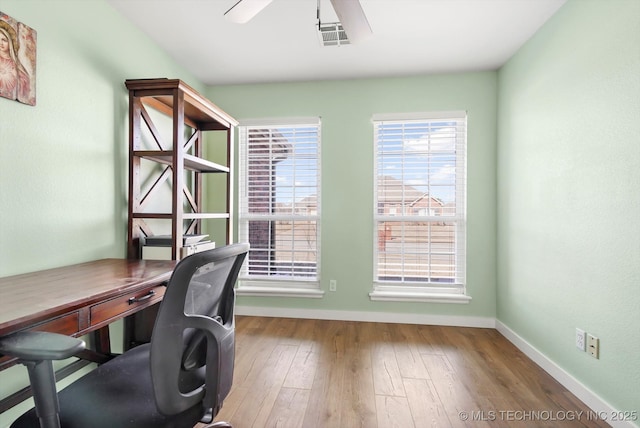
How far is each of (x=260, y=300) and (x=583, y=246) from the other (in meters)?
2.75

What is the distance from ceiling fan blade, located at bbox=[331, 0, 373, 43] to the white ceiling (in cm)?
55

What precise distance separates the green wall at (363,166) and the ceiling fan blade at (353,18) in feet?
4.77

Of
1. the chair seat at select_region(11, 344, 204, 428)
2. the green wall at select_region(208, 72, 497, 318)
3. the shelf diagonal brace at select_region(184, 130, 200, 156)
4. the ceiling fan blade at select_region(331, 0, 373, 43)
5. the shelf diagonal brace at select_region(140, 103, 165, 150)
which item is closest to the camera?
the chair seat at select_region(11, 344, 204, 428)

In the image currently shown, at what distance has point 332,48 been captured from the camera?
244 centimetres

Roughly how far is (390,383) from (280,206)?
1.94 meters

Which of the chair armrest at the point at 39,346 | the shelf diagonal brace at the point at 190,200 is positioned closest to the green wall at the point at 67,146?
the shelf diagonal brace at the point at 190,200

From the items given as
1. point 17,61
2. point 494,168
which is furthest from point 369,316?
point 17,61

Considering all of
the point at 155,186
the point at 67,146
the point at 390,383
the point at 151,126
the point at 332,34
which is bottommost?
Result: the point at 390,383

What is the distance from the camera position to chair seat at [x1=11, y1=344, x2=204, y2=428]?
0.85 metres

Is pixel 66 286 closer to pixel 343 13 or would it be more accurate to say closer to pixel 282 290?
pixel 343 13

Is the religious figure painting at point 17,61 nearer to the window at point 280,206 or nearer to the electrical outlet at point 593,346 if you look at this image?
the window at point 280,206

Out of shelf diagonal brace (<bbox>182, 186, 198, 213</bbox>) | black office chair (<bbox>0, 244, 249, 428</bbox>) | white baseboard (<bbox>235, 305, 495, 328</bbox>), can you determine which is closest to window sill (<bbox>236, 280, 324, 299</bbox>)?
white baseboard (<bbox>235, 305, 495, 328</bbox>)

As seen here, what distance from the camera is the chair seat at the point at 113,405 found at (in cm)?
85

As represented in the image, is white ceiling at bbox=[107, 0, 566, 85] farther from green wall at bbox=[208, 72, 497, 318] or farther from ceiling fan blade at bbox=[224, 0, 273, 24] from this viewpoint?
ceiling fan blade at bbox=[224, 0, 273, 24]
